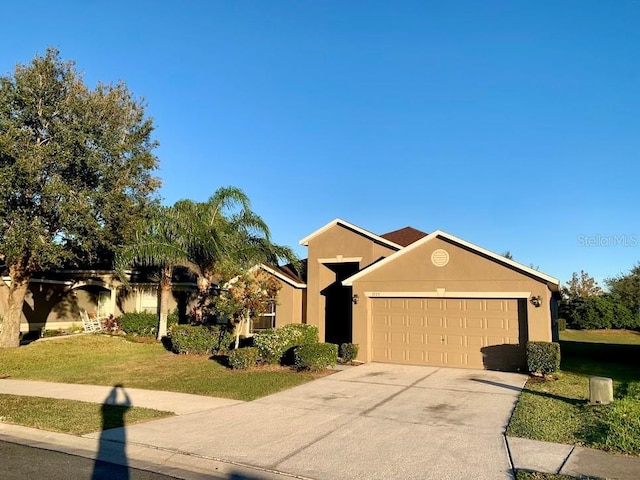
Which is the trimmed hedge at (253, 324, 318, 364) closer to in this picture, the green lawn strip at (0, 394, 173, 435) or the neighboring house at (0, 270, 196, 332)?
the green lawn strip at (0, 394, 173, 435)

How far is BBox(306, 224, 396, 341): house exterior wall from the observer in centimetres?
1978

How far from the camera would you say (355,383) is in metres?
12.6

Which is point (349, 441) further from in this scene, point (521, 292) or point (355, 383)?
point (521, 292)

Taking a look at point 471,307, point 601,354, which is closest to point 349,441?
point 471,307

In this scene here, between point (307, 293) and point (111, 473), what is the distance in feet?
48.0

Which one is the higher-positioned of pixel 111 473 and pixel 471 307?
pixel 471 307

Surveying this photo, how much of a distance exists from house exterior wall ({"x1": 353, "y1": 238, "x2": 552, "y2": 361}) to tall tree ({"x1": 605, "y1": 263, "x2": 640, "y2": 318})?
29535mm

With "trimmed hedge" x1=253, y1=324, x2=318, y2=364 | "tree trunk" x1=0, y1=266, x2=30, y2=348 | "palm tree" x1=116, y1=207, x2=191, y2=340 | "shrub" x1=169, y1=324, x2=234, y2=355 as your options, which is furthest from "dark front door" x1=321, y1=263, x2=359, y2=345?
Answer: "tree trunk" x1=0, y1=266, x2=30, y2=348

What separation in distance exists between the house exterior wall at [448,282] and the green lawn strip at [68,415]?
348 inches

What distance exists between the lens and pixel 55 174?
685 inches

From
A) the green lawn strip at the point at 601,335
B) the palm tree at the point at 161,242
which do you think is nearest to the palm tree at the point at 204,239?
the palm tree at the point at 161,242

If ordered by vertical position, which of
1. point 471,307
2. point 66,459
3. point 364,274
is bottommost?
point 66,459

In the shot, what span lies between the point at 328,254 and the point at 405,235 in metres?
5.37

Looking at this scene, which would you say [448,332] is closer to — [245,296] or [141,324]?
[245,296]
